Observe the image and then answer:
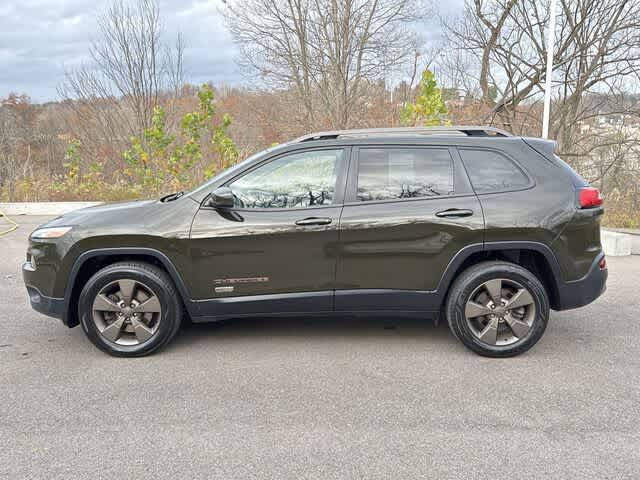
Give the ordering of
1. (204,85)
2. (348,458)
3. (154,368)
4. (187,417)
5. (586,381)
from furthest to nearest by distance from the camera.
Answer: (204,85)
(154,368)
(586,381)
(187,417)
(348,458)

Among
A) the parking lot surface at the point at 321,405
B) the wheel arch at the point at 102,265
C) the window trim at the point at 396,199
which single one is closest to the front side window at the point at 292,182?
the window trim at the point at 396,199

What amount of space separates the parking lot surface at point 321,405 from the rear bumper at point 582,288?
1.45 feet

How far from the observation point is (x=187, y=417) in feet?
10.1

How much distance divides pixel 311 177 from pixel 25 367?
2.70 metres

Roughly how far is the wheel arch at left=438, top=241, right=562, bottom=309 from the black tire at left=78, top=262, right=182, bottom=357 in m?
2.17

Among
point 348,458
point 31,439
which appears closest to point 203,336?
point 31,439

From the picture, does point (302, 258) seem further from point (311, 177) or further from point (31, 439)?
point (31, 439)

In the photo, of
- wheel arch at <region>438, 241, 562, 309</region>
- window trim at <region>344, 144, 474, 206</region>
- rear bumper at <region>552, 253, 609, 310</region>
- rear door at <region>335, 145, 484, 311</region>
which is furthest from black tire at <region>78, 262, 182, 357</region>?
rear bumper at <region>552, 253, 609, 310</region>

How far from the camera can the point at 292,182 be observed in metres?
4.01

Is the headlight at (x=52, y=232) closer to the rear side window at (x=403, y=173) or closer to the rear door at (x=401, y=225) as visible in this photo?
the rear door at (x=401, y=225)

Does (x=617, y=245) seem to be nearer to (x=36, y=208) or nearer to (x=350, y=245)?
(x=350, y=245)

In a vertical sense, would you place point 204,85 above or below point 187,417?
above

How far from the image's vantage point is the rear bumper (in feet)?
12.9

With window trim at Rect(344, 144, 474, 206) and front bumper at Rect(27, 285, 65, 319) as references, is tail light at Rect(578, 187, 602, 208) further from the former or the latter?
front bumper at Rect(27, 285, 65, 319)
